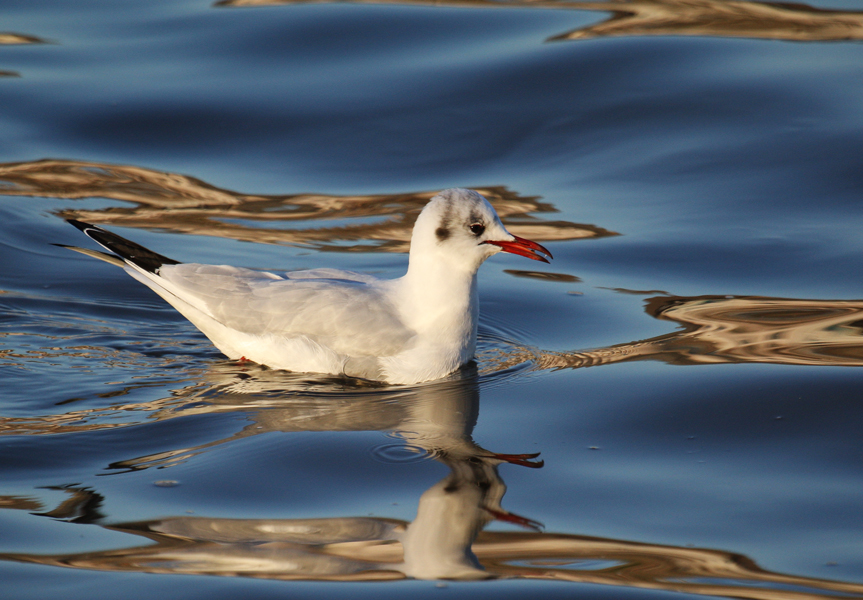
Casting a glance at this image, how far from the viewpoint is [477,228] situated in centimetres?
566

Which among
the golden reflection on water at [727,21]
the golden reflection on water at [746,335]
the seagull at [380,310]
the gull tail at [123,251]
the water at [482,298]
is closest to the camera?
the water at [482,298]

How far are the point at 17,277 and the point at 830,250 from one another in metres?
5.48

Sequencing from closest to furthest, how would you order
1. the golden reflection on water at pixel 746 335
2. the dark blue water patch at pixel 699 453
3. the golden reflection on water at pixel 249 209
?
the dark blue water patch at pixel 699 453 < the golden reflection on water at pixel 746 335 < the golden reflection on water at pixel 249 209

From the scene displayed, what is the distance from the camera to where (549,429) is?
4.98m

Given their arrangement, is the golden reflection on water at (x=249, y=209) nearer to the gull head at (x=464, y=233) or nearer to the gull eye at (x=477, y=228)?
the gull head at (x=464, y=233)

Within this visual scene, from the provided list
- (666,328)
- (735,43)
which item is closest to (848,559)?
(666,328)

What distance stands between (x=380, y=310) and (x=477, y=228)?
69cm

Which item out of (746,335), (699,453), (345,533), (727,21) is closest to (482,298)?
(746,335)

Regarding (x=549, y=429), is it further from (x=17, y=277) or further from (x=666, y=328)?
(x=17, y=277)

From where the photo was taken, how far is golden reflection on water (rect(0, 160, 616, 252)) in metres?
7.95

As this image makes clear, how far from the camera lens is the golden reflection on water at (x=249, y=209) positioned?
7949 mm

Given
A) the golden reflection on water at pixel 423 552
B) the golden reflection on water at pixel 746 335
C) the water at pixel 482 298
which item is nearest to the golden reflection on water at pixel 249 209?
the water at pixel 482 298

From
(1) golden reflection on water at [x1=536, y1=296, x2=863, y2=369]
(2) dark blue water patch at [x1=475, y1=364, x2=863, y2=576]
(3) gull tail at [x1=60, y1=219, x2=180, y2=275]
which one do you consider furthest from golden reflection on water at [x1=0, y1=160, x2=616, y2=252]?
(2) dark blue water patch at [x1=475, y1=364, x2=863, y2=576]

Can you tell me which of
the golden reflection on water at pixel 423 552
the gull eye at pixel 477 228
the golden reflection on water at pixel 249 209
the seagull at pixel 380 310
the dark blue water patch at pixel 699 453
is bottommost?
the golden reflection on water at pixel 423 552
